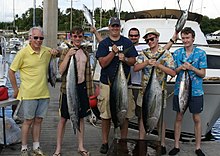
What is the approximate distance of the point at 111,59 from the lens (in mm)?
4422

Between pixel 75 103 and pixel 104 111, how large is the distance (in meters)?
0.59

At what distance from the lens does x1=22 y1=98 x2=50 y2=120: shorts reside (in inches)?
170

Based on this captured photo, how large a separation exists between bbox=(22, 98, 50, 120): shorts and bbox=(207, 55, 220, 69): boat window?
3.43 meters

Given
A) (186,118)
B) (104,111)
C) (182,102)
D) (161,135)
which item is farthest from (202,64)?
(186,118)

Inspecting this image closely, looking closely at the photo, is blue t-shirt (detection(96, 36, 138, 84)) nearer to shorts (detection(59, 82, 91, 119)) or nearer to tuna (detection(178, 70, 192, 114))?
shorts (detection(59, 82, 91, 119))

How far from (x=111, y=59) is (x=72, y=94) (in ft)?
2.10

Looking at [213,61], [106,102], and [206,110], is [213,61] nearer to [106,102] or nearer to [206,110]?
[206,110]

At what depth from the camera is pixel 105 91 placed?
4.69 metres

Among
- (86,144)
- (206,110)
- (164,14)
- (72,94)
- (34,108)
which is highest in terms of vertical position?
(164,14)

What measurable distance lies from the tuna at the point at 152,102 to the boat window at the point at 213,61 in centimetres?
263

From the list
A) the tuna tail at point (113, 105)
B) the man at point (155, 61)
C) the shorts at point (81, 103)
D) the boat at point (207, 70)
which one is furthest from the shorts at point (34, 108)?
the boat at point (207, 70)

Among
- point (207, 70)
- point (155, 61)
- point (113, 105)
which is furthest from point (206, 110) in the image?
point (113, 105)

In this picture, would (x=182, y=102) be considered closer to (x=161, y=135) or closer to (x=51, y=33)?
(x=161, y=135)

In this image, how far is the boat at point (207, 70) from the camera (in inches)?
235
